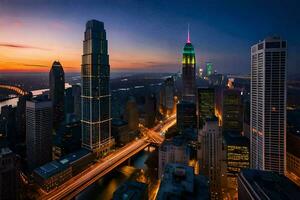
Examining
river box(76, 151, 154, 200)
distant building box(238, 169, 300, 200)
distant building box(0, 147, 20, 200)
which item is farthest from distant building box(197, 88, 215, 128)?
distant building box(0, 147, 20, 200)

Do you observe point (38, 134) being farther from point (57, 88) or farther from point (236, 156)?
point (236, 156)

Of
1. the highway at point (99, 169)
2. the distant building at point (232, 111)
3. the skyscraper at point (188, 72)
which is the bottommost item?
the highway at point (99, 169)

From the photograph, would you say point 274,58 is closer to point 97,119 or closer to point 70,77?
point 97,119

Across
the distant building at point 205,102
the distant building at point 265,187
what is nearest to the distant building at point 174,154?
the distant building at point 265,187

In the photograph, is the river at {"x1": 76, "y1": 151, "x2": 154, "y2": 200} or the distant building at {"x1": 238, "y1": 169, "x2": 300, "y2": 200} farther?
the river at {"x1": 76, "y1": 151, "x2": 154, "y2": 200}

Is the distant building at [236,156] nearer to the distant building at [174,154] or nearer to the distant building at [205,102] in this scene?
the distant building at [174,154]

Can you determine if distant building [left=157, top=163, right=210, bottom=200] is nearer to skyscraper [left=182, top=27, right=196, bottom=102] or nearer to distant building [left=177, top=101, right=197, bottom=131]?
distant building [left=177, top=101, right=197, bottom=131]
